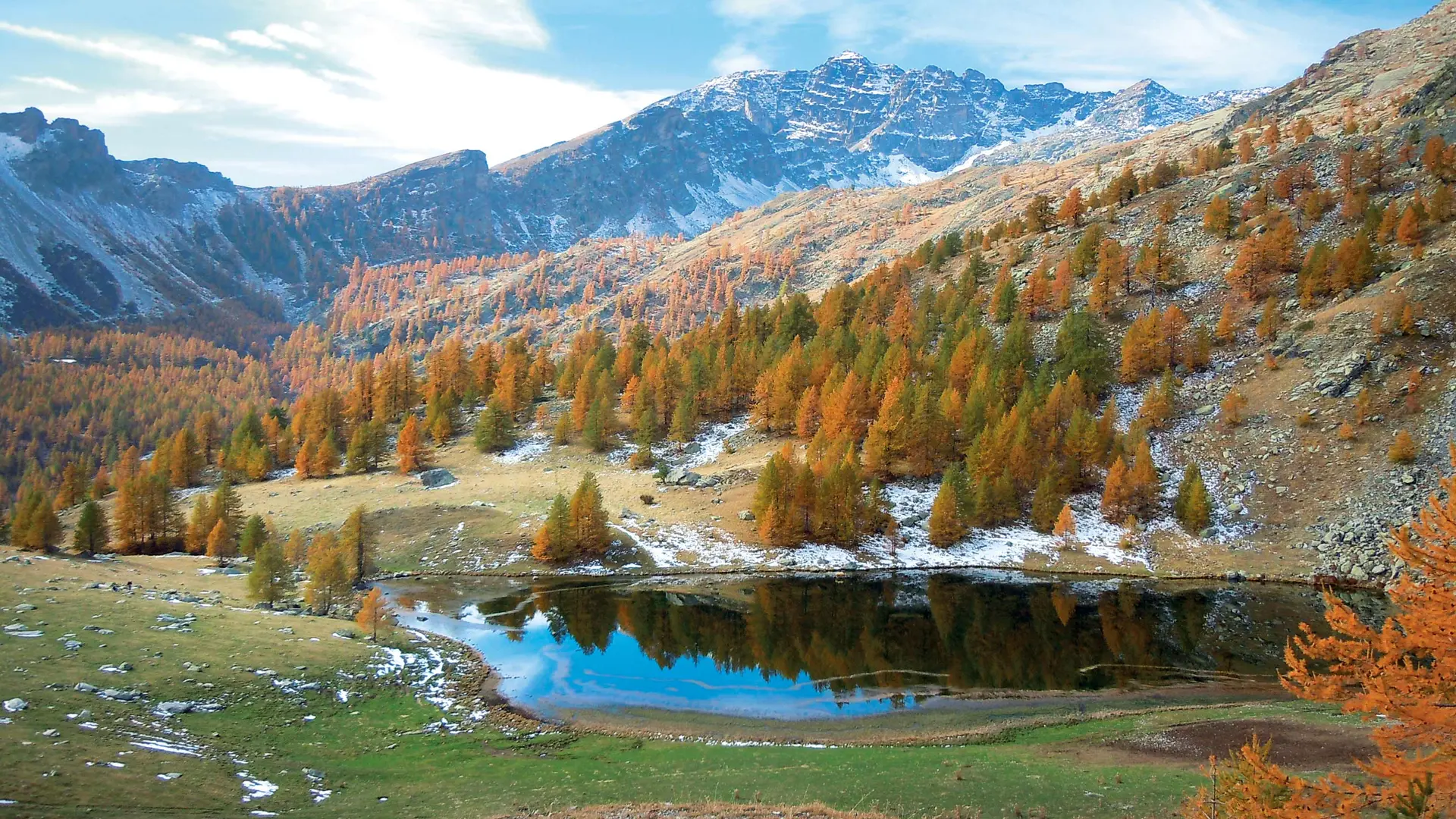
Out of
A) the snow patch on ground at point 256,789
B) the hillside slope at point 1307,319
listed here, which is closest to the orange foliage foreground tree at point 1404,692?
the snow patch on ground at point 256,789

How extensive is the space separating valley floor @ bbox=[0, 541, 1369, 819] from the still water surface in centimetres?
581

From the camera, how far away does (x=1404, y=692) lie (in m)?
11.7

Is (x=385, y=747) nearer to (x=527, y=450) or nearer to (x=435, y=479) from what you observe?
(x=435, y=479)

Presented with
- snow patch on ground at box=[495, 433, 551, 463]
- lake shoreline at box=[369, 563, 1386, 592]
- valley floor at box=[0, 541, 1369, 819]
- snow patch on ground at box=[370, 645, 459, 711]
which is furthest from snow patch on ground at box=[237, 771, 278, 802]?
snow patch on ground at box=[495, 433, 551, 463]

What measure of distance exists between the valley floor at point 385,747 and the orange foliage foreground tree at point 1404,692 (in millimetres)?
13163

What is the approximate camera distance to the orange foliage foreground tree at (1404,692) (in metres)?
11.0

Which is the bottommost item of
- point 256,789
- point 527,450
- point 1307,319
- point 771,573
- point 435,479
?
point 771,573

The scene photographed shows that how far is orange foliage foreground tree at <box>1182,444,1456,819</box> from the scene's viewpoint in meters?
11.0

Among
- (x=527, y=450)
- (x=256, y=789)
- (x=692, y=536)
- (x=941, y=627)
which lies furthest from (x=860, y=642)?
(x=527, y=450)

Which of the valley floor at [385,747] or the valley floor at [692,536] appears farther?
the valley floor at [692,536]

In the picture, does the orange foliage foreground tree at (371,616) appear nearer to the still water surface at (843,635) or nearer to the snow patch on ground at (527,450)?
the still water surface at (843,635)

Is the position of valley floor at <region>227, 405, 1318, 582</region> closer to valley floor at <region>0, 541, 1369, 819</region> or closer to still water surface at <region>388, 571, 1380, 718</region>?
still water surface at <region>388, 571, 1380, 718</region>

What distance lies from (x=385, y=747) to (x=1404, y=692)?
33315 millimetres

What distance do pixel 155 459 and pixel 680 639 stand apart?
96022 mm
